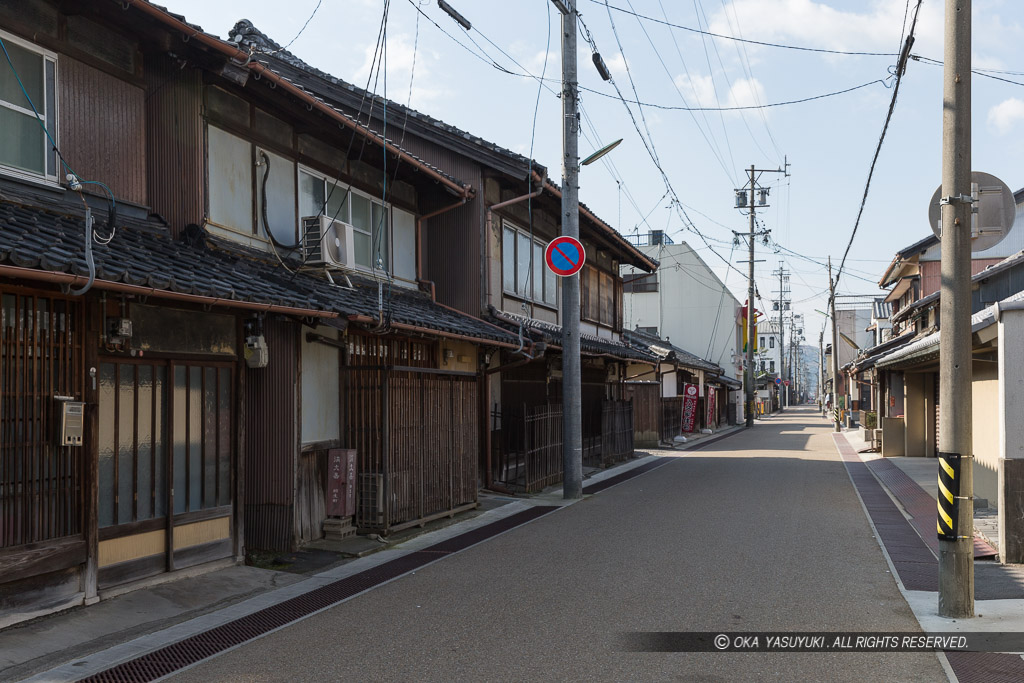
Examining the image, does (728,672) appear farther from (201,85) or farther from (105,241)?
(201,85)

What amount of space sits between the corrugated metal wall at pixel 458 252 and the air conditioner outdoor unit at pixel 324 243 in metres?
5.22

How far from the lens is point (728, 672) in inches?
233

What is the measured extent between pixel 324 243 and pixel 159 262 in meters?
3.87

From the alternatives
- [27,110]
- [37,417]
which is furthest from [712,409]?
[37,417]

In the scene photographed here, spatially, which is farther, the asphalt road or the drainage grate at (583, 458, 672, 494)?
the drainage grate at (583, 458, 672, 494)

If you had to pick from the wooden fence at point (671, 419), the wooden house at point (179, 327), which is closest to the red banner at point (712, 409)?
the wooden fence at point (671, 419)

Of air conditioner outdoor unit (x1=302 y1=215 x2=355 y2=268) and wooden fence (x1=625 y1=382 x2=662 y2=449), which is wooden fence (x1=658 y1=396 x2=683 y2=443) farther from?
air conditioner outdoor unit (x1=302 y1=215 x2=355 y2=268)

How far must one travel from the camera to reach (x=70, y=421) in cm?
718

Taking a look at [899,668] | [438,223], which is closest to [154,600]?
[899,668]

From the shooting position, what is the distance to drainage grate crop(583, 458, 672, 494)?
18.1m

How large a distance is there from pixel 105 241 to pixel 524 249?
43.6ft

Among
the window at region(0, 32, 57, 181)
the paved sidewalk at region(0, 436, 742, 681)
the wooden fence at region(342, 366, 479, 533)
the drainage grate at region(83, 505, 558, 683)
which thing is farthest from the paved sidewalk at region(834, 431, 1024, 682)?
the window at region(0, 32, 57, 181)

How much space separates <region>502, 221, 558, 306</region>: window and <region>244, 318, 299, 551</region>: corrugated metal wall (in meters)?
8.98

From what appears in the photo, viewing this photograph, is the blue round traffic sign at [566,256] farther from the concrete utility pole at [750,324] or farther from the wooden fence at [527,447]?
the concrete utility pole at [750,324]
